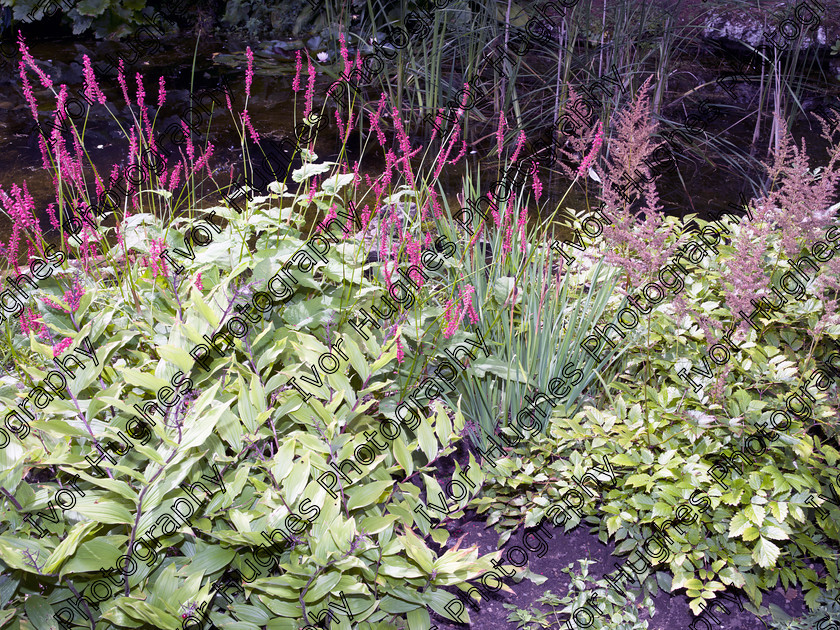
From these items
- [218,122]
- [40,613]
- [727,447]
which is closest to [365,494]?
[40,613]

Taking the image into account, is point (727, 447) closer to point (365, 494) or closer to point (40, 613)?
point (365, 494)

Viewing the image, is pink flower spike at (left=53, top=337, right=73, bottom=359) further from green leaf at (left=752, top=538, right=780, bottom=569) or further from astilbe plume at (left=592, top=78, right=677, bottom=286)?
green leaf at (left=752, top=538, right=780, bottom=569)

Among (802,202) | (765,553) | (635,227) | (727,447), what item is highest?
(802,202)

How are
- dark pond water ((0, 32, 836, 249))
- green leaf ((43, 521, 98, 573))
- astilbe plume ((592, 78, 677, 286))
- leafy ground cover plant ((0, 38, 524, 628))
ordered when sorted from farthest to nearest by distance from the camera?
dark pond water ((0, 32, 836, 249)), astilbe plume ((592, 78, 677, 286)), leafy ground cover plant ((0, 38, 524, 628)), green leaf ((43, 521, 98, 573))

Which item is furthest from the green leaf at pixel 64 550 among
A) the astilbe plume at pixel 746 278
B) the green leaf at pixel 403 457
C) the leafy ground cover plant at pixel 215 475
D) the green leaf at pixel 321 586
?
the astilbe plume at pixel 746 278

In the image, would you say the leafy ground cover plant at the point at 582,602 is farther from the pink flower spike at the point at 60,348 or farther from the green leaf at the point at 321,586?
the pink flower spike at the point at 60,348

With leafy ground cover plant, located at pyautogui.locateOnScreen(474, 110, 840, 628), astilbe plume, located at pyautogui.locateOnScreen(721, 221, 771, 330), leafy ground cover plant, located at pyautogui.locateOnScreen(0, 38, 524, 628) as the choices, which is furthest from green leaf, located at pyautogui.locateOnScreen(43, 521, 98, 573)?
astilbe plume, located at pyautogui.locateOnScreen(721, 221, 771, 330)

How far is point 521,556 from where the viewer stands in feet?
6.09

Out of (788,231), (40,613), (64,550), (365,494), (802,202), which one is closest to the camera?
(64,550)

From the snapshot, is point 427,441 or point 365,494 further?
point 427,441

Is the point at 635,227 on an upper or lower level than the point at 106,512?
upper

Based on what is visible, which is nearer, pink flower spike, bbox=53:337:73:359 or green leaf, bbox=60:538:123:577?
green leaf, bbox=60:538:123:577

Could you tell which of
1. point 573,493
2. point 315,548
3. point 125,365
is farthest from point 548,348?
point 125,365

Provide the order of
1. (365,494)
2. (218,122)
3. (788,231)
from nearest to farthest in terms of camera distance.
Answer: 1. (365,494)
2. (788,231)
3. (218,122)
